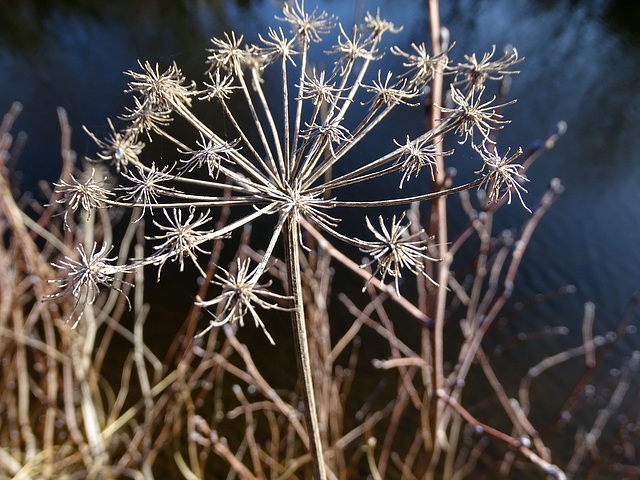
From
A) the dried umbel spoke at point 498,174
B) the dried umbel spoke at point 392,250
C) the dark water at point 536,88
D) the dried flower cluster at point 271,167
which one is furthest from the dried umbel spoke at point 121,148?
the dark water at point 536,88

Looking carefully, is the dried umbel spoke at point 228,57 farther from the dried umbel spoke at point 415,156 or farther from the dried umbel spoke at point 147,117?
the dried umbel spoke at point 415,156

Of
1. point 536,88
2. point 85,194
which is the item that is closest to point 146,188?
point 85,194

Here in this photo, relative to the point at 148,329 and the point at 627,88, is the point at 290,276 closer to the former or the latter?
the point at 148,329

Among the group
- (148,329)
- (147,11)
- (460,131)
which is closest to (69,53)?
(147,11)

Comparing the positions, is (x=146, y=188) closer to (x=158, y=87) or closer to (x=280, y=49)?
(x=158, y=87)

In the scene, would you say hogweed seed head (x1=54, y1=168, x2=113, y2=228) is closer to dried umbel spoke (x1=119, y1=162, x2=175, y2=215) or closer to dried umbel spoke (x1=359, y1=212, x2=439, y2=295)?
dried umbel spoke (x1=119, y1=162, x2=175, y2=215)
